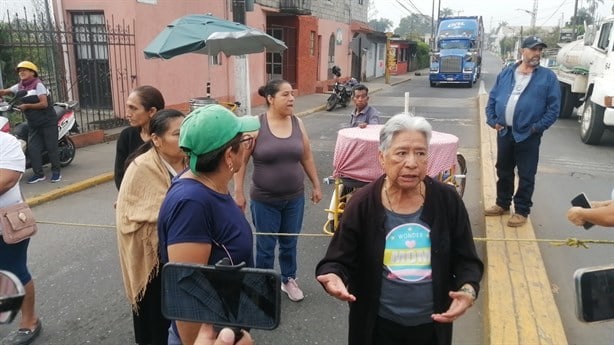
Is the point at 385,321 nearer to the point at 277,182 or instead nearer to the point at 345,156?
the point at 277,182

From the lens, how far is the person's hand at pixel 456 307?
1871mm

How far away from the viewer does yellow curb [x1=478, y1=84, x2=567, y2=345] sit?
10.3 feet

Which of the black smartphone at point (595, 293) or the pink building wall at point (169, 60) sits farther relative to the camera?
the pink building wall at point (169, 60)

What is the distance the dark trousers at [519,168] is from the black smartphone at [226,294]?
14.1ft

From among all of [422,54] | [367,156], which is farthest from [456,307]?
[422,54]

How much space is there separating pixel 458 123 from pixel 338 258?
41.1 feet

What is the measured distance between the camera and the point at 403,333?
2.14 m

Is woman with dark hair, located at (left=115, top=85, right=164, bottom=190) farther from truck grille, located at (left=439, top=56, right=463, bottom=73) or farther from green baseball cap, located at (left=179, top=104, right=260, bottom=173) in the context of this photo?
truck grille, located at (left=439, top=56, right=463, bottom=73)

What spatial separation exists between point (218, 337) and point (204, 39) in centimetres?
873

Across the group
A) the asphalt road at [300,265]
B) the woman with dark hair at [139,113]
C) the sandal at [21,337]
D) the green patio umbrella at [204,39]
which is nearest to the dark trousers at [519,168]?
the asphalt road at [300,265]

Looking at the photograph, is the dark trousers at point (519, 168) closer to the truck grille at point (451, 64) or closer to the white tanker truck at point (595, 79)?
the white tanker truck at point (595, 79)

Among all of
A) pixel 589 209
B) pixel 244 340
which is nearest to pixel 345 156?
pixel 589 209

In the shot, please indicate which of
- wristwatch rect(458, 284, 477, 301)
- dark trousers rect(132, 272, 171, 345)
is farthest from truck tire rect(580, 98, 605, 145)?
dark trousers rect(132, 272, 171, 345)

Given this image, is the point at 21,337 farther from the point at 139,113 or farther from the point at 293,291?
the point at 293,291
